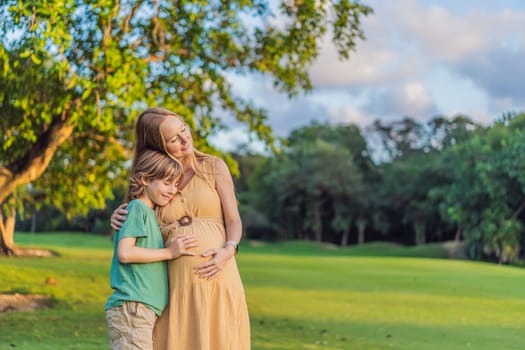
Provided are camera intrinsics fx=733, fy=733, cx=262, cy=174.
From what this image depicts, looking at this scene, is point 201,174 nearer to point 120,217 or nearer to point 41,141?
point 120,217

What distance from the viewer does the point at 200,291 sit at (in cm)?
453

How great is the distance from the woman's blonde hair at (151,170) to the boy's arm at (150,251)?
1.23 feet

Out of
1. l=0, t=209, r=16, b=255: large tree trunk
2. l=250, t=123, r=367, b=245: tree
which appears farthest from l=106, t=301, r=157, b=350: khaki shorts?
l=250, t=123, r=367, b=245: tree

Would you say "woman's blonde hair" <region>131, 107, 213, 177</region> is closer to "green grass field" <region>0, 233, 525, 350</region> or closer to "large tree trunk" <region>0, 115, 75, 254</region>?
"green grass field" <region>0, 233, 525, 350</region>

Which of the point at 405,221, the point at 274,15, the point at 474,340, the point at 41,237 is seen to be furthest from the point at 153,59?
the point at 405,221

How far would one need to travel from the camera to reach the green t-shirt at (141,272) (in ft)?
14.5

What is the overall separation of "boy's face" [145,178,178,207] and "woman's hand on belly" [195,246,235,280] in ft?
1.40

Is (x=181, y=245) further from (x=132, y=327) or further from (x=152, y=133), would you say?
(x=152, y=133)

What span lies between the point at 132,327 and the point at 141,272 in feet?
1.09

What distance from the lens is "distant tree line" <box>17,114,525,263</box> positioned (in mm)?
39906

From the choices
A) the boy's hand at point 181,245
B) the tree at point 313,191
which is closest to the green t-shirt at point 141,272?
the boy's hand at point 181,245

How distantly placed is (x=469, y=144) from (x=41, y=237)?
1132 inches

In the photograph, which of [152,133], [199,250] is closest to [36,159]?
[152,133]

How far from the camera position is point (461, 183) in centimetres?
4244
